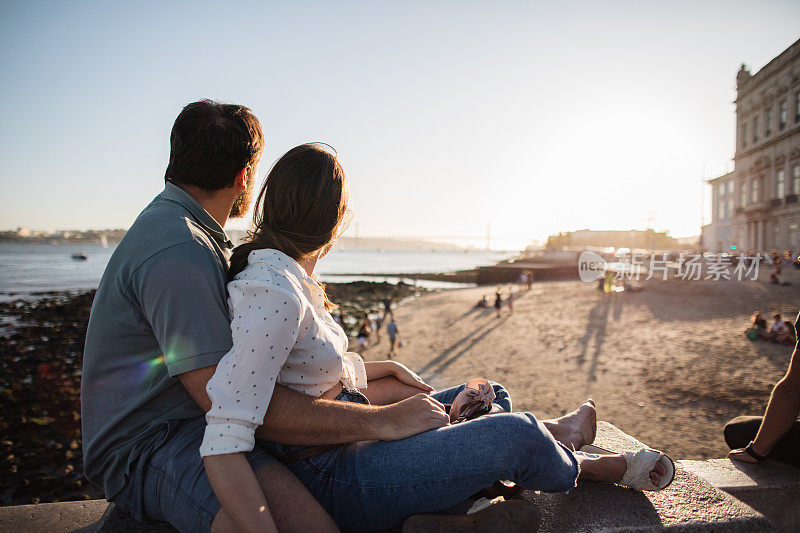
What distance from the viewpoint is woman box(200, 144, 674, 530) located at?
1169 mm

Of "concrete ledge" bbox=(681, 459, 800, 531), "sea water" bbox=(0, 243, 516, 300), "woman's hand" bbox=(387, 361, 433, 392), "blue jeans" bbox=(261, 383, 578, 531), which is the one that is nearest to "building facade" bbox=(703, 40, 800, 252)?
"sea water" bbox=(0, 243, 516, 300)

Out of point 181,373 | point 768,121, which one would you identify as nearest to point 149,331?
point 181,373

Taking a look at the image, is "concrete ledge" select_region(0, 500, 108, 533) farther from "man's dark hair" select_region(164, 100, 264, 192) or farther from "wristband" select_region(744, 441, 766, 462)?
"wristband" select_region(744, 441, 766, 462)

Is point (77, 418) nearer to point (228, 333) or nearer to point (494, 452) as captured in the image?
point (228, 333)

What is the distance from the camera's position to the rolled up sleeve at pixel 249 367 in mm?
1160

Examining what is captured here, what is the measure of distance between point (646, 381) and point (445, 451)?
8669 millimetres

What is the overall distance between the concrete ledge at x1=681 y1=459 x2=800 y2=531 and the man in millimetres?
1904

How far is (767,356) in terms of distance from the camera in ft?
28.7

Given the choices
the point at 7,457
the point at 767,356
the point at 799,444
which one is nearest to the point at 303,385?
the point at 799,444

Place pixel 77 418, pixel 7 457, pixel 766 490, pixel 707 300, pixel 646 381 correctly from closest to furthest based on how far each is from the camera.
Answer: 1. pixel 766 490
2. pixel 7 457
3. pixel 77 418
4. pixel 646 381
5. pixel 707 300

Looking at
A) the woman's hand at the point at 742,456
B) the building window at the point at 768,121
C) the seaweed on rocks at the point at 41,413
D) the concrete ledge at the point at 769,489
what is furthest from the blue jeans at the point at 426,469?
the building window at the point at 768,121

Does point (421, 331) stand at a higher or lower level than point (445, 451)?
lower

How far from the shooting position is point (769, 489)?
2.23 metres

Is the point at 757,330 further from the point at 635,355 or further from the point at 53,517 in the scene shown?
the point at 53,517
